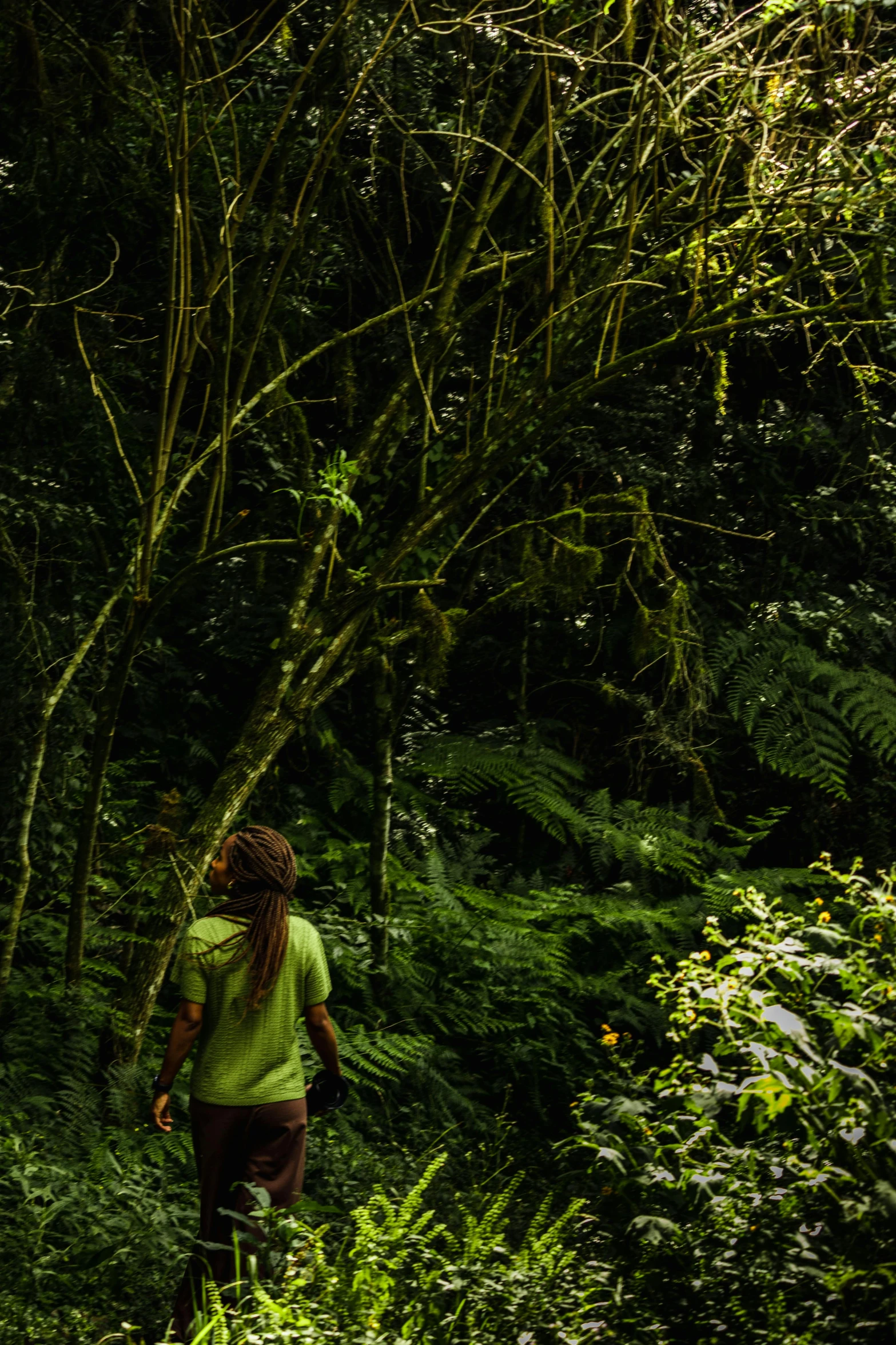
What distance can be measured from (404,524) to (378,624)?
88 cm

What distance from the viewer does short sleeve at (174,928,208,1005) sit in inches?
142

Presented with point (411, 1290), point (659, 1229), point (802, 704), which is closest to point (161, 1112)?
point (411, 1290)

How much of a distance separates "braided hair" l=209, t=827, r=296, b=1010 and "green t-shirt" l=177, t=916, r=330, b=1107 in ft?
0.09

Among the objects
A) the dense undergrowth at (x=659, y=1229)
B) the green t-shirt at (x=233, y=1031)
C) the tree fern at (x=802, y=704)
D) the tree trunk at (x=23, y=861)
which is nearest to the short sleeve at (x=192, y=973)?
the green t-shirt at (x=233, y=1031)

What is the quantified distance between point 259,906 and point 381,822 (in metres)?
2.22

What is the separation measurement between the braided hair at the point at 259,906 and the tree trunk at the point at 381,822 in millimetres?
2104

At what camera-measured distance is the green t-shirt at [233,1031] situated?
3.60 metres

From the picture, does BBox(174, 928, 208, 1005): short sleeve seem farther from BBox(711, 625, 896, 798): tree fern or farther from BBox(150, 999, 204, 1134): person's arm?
BBox(711, 625, 896, 798): tree fern

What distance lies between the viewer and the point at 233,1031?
362 cm

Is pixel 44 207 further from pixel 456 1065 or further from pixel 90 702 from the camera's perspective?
pixel 456 1065

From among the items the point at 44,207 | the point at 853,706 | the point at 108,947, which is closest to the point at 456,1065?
the point at 108,947

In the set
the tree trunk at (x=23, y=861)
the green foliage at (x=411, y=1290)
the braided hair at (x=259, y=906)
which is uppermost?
the braided hair at (x=259, y=906)

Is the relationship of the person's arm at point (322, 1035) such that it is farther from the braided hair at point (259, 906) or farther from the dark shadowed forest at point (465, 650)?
the dark shadowed forest at point (465, 650)

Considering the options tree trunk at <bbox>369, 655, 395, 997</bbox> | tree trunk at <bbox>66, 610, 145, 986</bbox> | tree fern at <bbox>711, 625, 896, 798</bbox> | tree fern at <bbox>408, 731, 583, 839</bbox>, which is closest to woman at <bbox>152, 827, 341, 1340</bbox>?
tree trunk at <bbox>66, 610, 145, 986</bbox>
